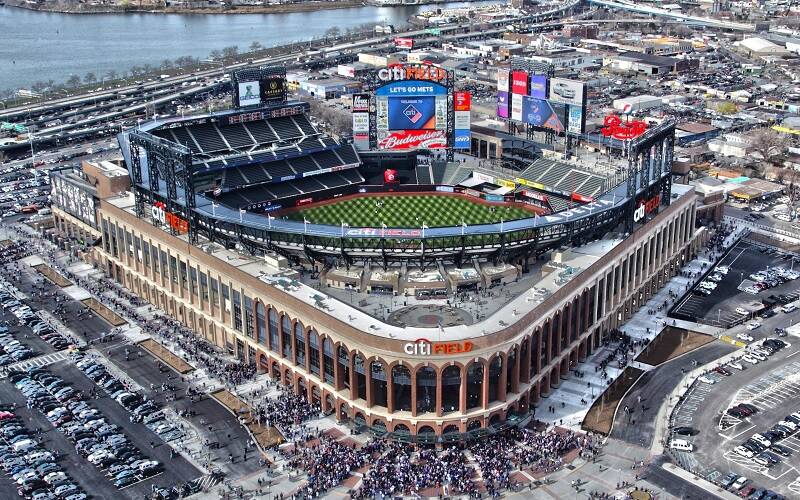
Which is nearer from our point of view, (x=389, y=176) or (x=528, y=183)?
(x=528, y=183)

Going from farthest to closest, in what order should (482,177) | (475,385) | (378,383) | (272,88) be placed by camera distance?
(482,177), (272,88), (378,383), (475,385)

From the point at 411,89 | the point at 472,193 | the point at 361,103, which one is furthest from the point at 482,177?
the point at 361,103

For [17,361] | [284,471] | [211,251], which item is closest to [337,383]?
[284,471]

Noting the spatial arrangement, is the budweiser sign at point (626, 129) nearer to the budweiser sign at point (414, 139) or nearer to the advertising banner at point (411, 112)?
the budweiser sign at point (414, 139)

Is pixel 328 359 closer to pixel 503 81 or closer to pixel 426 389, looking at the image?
pixel 426 389

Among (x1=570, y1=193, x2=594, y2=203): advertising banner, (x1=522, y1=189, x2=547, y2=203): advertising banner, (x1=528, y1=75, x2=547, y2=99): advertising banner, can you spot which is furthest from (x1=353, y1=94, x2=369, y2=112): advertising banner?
(x1=570, y1=193, x2=594, y2=203): advertising banner

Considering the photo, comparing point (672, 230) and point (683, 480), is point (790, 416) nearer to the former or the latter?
point (683, 480)

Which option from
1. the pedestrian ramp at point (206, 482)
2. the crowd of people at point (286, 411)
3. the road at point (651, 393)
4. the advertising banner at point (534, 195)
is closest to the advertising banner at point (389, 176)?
the advertising banner at point (534, 195)
